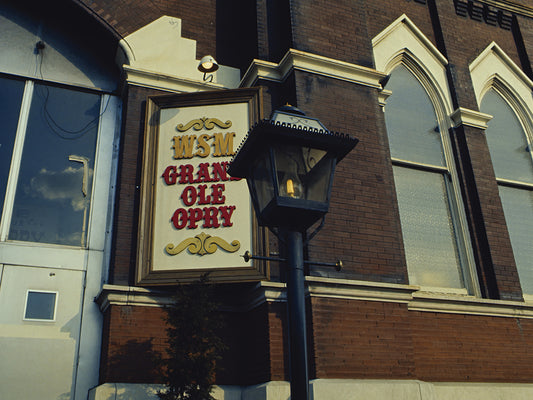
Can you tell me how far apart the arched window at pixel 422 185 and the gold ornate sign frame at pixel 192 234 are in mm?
2517

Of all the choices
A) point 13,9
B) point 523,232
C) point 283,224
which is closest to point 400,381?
point 283,224

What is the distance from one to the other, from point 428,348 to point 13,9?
7.73 meters

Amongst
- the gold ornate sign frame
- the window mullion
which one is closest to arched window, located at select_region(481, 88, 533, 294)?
the gold ornate sign frame

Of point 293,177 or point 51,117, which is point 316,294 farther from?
point 51,117

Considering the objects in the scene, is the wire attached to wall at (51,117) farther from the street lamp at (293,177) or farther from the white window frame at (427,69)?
the street lamp at (293,177)

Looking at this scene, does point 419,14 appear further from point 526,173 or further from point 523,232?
point 523,232

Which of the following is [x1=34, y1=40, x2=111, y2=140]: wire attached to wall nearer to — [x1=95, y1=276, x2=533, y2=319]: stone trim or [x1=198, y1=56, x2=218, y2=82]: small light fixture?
[x1=198, y1=56, x2=218, y2=82]: small light fixture

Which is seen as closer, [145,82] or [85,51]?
[145,82]

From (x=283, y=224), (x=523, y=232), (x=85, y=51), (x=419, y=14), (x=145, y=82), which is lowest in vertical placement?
(x=283, y=224)

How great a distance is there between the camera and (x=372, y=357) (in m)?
6.07

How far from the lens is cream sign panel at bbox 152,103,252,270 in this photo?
6.75 metres

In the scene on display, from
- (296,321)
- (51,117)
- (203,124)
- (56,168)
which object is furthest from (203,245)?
(296,321)

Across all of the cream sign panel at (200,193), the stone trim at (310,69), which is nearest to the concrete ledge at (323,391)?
the cream sign panel at (200,193)

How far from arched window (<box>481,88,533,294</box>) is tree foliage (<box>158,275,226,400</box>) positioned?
5502mm
